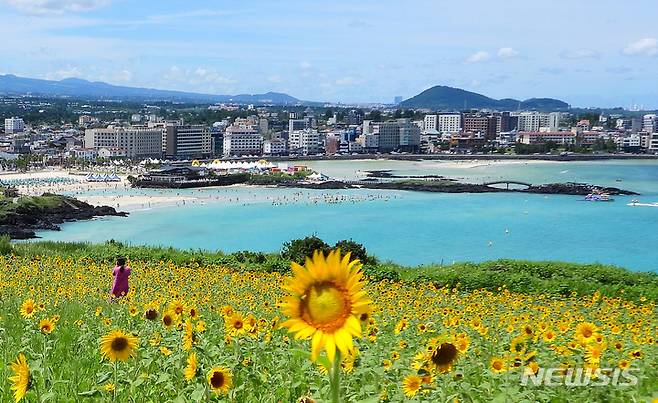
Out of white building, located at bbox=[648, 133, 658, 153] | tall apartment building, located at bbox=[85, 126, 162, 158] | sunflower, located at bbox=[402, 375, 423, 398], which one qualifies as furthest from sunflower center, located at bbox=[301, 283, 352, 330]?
white building, located at bbox=[648, 133, 658, 153]

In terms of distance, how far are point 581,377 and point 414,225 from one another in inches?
1912

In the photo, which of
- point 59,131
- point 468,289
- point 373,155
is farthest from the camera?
point 59,131

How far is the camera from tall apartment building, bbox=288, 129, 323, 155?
132 meters

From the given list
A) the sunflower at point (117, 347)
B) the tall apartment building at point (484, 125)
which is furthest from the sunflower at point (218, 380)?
the tall apartment building at point (484, 125)

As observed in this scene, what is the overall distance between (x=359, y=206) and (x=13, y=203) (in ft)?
90.3

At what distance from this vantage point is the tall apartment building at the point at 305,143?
131500 millimetres

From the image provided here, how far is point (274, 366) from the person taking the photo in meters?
4.16

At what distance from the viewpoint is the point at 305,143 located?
434 feet

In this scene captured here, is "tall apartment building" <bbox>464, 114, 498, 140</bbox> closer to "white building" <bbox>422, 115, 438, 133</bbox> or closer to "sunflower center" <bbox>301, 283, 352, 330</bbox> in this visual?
"white building" <bbox>422, 115, 438, 133</bbox>

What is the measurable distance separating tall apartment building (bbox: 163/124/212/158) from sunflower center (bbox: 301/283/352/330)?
117720mm

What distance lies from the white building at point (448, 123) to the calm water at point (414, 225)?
112716mm

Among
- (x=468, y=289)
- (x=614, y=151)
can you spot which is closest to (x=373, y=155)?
(x=614, y=151)

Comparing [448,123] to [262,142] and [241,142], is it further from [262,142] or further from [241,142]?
[241,142]

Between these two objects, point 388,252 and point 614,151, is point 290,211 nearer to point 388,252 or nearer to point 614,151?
point 388,252
